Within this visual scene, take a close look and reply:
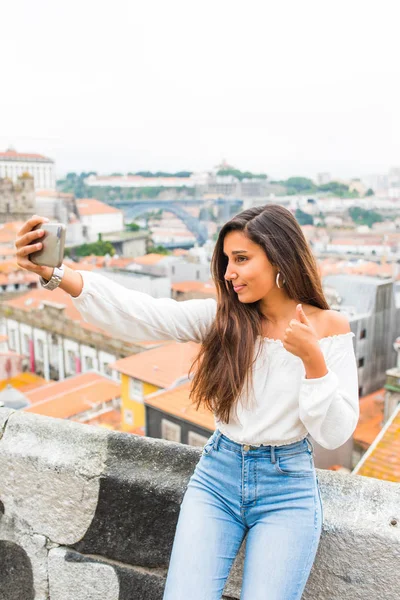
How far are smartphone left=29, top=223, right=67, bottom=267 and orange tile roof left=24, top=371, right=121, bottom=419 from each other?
9.14 metres

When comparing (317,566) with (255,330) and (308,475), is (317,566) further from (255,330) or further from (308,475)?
(255,330)

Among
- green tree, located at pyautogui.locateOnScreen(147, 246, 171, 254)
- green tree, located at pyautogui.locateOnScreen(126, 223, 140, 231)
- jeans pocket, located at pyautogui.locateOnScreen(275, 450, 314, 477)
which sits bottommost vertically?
green tree, located at pyautogui.locateOnScreen(147, 246, 171, 254)

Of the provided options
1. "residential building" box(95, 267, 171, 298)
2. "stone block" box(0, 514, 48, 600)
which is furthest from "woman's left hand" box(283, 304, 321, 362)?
"residential building" box(95, 267, 171, 298)

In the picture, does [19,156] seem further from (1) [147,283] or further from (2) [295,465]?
(2) [295,465]

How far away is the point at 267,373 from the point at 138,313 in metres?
0.22

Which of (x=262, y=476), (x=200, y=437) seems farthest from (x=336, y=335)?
(x=200, y=437)

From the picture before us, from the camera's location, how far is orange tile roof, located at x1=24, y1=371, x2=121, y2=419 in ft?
33.6

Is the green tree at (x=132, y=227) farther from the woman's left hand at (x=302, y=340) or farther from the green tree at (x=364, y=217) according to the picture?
the woman's left hand at (x=302, y=340)

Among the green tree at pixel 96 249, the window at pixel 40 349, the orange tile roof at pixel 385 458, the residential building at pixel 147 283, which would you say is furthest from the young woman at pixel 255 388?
the green tree at pixel 96 249

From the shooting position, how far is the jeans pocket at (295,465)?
2.72 feet

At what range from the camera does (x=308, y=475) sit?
Answer: 0.84 meters

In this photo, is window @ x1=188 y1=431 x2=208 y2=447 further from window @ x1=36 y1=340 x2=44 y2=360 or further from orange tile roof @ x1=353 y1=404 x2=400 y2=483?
window @ x1=36 y1=340 x2=44 y2=360

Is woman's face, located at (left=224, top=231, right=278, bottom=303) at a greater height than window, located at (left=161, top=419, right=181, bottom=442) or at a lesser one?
greater

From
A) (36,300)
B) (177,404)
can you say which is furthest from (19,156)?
(177,404)
